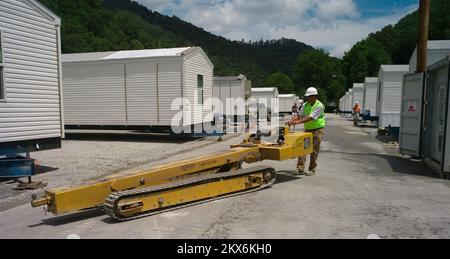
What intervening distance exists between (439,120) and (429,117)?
0.72 meters

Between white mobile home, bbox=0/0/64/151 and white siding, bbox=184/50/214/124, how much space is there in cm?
598

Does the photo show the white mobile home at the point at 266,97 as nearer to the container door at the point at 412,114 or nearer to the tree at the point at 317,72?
the container door at the point at 412,114

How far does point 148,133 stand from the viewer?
18.5m

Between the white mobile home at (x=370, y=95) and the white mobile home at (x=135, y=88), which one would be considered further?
the white mobile home at (x=370, y=95)

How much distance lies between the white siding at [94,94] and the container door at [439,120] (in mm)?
11433

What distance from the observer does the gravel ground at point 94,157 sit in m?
7.65

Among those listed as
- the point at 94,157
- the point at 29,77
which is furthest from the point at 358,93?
the point at 29,77

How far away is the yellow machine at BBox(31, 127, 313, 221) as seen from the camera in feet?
16.1

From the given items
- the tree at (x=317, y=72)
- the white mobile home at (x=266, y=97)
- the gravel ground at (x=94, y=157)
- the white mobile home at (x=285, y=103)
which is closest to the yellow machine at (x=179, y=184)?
the gravel ground at (x=94, y=157)

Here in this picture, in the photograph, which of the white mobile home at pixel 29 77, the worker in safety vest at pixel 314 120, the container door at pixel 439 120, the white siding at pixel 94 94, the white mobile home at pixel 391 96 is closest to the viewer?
the worker in safety vest at pixel 314 120

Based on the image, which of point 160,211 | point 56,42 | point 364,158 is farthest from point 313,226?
point 56,42

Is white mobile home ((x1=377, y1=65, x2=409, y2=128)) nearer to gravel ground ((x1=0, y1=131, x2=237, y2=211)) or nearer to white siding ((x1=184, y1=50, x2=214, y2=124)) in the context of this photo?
white siding ((x1=184, y1=50, x2=214, y2=124))

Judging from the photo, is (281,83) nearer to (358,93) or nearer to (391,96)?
(358,93)

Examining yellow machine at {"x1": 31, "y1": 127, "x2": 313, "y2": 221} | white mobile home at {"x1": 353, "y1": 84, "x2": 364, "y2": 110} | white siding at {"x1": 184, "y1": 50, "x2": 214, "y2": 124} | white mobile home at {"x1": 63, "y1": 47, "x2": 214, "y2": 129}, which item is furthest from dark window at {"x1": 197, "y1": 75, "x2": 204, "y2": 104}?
white mobile home at {"x1": 353, "y1": 84, "x2": 364, "y2": 110}
